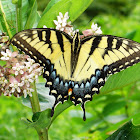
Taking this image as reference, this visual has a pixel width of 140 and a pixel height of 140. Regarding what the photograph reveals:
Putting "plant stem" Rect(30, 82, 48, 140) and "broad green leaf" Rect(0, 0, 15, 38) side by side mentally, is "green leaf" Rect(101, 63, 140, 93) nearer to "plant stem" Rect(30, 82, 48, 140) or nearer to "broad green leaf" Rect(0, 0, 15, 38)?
"plant stem" Rect(30, 82, 48, 140)

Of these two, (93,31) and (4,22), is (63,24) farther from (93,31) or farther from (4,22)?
(4,22)

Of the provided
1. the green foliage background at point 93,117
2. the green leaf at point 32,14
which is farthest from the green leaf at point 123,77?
the green leaf at point 32,14

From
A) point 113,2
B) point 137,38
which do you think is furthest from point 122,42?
point 113,2

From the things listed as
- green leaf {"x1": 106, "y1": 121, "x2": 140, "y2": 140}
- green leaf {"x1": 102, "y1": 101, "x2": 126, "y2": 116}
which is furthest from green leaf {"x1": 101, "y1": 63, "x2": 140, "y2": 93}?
green leaf {"x1": 102, "y1": 101, "x2": 126, "y2": 116}

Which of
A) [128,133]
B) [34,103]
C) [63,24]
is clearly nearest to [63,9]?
[63,24]

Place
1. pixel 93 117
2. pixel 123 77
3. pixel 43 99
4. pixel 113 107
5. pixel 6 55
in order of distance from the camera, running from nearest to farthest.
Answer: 1. pixel 6 55
2. pixel 123 77
3. pixel 43 99
4. pixel 113 107
5. pixel 93 117
